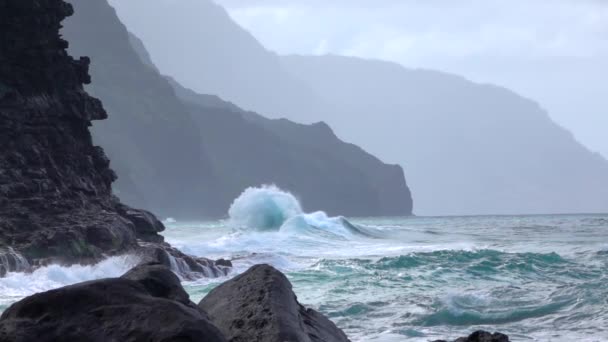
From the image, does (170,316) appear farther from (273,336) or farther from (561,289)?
(561,289)

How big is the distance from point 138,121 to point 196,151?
298 inches

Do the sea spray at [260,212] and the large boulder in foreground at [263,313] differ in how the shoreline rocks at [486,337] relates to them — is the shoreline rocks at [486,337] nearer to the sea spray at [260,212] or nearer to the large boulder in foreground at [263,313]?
the large boulder in foreground at [263,313]

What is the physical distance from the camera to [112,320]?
14.6ft

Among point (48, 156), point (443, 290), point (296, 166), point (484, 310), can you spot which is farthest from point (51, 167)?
point (296, 166)

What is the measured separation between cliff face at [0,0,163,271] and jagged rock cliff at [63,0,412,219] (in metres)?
60.4

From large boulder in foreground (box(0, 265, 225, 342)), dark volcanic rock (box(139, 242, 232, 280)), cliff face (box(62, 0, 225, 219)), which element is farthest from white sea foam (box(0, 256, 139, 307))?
cliff face (box(62, 0, 225, 219))

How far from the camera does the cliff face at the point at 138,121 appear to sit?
281 ft

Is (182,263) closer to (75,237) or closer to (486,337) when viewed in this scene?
(75,237)

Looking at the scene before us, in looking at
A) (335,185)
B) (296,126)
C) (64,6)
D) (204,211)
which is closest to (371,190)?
(335,185)

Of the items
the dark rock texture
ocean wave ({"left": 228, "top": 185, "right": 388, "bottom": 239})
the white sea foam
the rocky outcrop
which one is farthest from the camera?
ocean wave ({"left": 228, "top": 185, "right": 388, "bottom": 239})

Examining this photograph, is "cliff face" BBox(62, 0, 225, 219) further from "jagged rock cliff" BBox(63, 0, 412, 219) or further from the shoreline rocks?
the shoreline rocks

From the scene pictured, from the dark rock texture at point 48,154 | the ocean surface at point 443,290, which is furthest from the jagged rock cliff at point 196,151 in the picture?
the ocean surface at point 443,290

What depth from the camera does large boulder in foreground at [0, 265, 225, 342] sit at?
170 inches

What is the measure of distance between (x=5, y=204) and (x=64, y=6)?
268 inches
